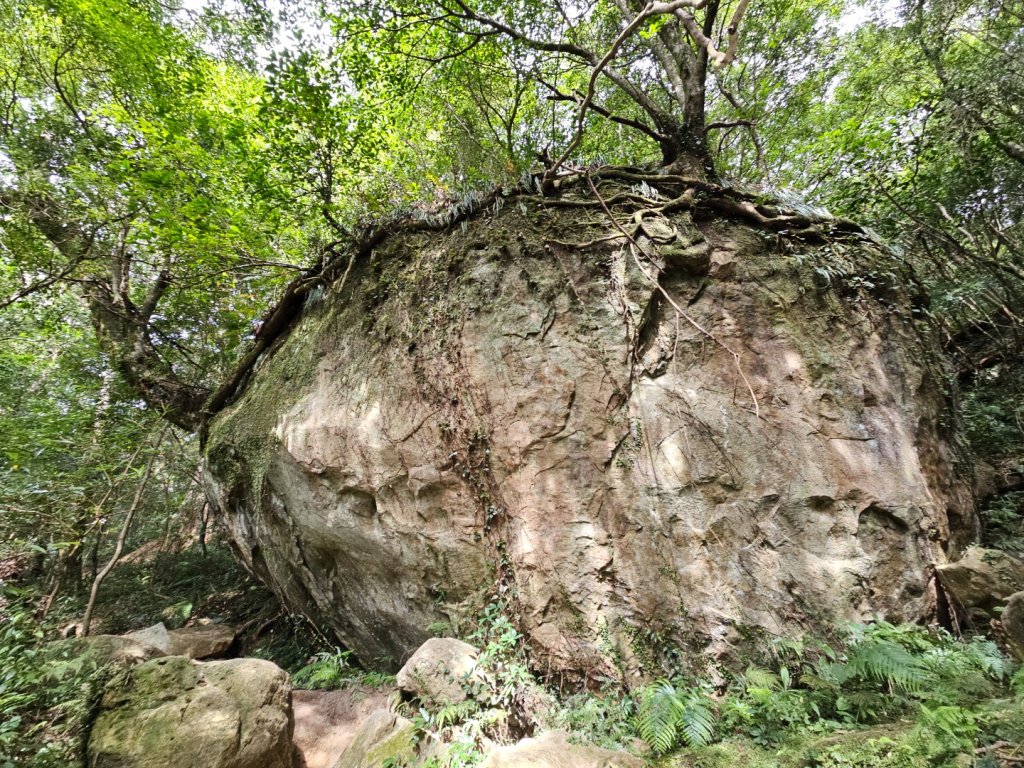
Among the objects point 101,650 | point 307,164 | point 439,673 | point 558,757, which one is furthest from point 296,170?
point 558,757

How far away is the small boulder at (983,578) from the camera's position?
3.66 m

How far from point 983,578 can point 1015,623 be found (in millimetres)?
710

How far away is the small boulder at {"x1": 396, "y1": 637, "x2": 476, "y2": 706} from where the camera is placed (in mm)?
3783

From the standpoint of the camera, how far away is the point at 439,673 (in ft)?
12.8

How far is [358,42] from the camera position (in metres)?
7.25

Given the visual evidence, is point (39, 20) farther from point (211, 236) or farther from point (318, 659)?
point (318, 659)

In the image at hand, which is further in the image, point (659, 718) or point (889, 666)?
point (659, 718)

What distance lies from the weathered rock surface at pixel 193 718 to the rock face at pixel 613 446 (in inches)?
65.6

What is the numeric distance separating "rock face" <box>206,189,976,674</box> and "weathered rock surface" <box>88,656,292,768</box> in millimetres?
1667

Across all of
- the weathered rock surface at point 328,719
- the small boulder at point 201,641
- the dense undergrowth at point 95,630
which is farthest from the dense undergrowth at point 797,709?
the small boulder at point 201,641

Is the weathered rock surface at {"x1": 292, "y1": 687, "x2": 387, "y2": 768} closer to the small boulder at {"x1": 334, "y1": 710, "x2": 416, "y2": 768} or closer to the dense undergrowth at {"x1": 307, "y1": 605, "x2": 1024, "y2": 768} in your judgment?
the small boulder at {"x1": 334, "y1": 710, "x2": 416, "y2": 768}

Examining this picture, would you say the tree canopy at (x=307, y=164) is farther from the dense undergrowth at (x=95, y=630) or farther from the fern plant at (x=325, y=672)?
the fern plant at (x=325, y=672)

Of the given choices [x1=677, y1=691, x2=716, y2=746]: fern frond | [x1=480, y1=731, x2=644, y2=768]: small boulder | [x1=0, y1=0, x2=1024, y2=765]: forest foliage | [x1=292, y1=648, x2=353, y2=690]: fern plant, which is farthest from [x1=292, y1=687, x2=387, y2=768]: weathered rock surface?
[x1=0, y1=0, x2=1024, y2=765]: forest foliage

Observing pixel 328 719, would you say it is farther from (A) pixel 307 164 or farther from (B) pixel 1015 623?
(A) pixel 307 164
